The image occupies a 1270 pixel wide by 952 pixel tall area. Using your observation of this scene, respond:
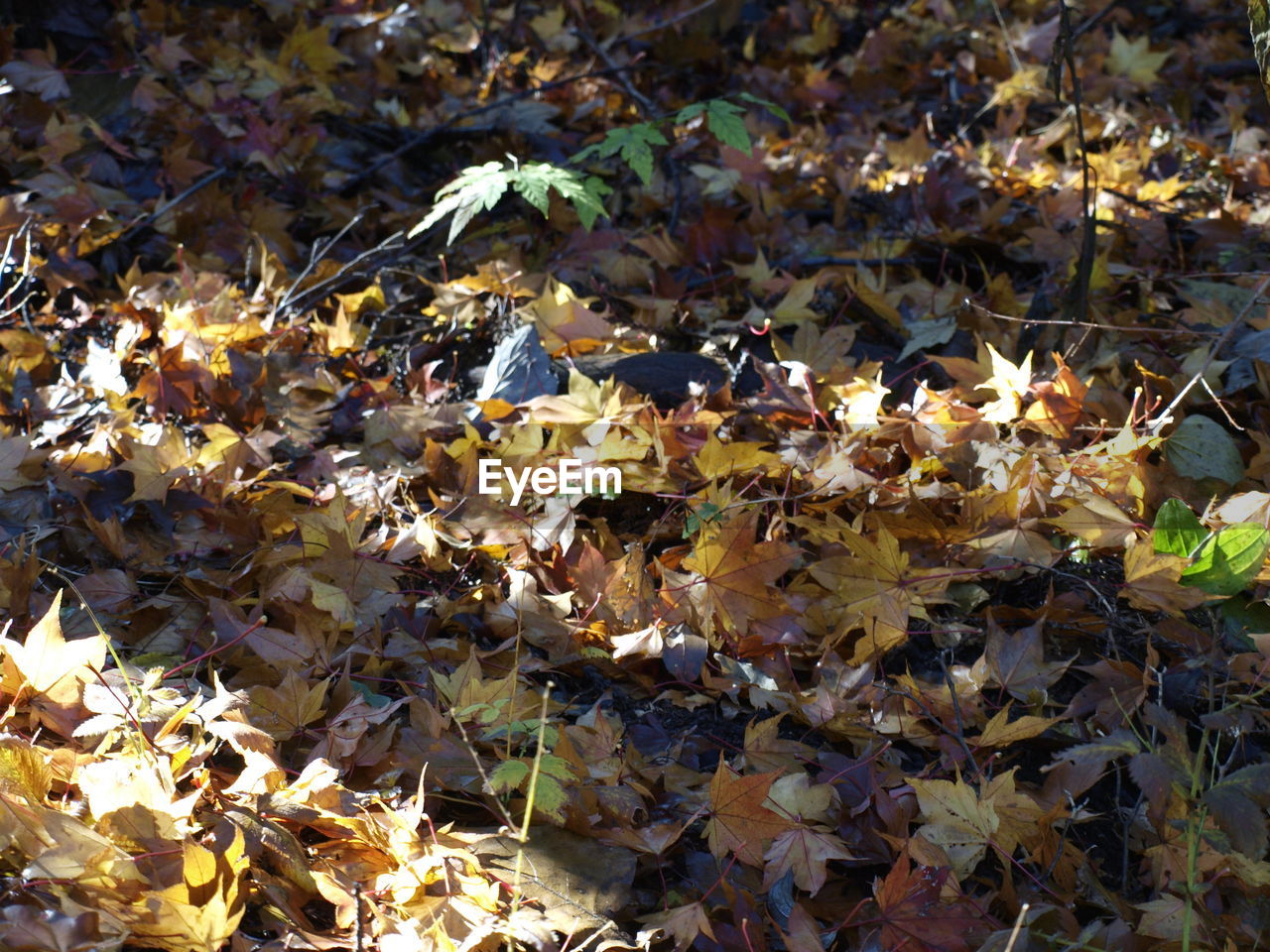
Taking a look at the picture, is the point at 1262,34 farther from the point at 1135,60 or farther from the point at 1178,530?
the point at 1135,60

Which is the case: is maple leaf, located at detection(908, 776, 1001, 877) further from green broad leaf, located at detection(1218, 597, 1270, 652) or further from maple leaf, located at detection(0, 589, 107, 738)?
maple leaf, located at detection(0, 589, 107, 738)

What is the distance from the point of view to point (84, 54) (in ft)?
11.0

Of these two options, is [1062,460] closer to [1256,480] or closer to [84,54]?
[1256,480]

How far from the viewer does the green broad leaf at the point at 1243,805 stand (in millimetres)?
1317

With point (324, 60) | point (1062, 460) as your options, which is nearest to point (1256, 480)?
point (1062, 460)

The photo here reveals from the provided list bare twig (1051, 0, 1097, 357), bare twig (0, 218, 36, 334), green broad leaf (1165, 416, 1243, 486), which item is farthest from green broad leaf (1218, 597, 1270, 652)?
bare twig (0, 218, 36, 334)

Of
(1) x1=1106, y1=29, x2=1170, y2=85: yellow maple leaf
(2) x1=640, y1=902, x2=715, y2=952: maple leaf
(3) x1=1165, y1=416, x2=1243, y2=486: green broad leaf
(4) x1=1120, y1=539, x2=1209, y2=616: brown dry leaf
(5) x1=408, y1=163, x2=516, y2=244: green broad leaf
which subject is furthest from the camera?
(1) x1=1106, y1=29, x2=1170, y2=85: yellow maple leaf

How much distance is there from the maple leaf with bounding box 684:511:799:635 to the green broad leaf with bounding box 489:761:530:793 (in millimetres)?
436

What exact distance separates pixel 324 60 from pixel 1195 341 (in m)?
2.92

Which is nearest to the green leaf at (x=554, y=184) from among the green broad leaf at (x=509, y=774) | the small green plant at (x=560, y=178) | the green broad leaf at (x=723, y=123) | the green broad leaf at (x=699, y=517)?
the small green plant at (x=560, y=178)

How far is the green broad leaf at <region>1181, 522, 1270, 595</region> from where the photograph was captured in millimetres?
1565

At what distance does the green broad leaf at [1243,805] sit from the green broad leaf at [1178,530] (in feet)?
1.22

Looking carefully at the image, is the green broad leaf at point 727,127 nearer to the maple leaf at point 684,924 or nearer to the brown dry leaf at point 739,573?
the brown dry leaf at point 739,573

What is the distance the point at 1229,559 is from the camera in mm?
1583
